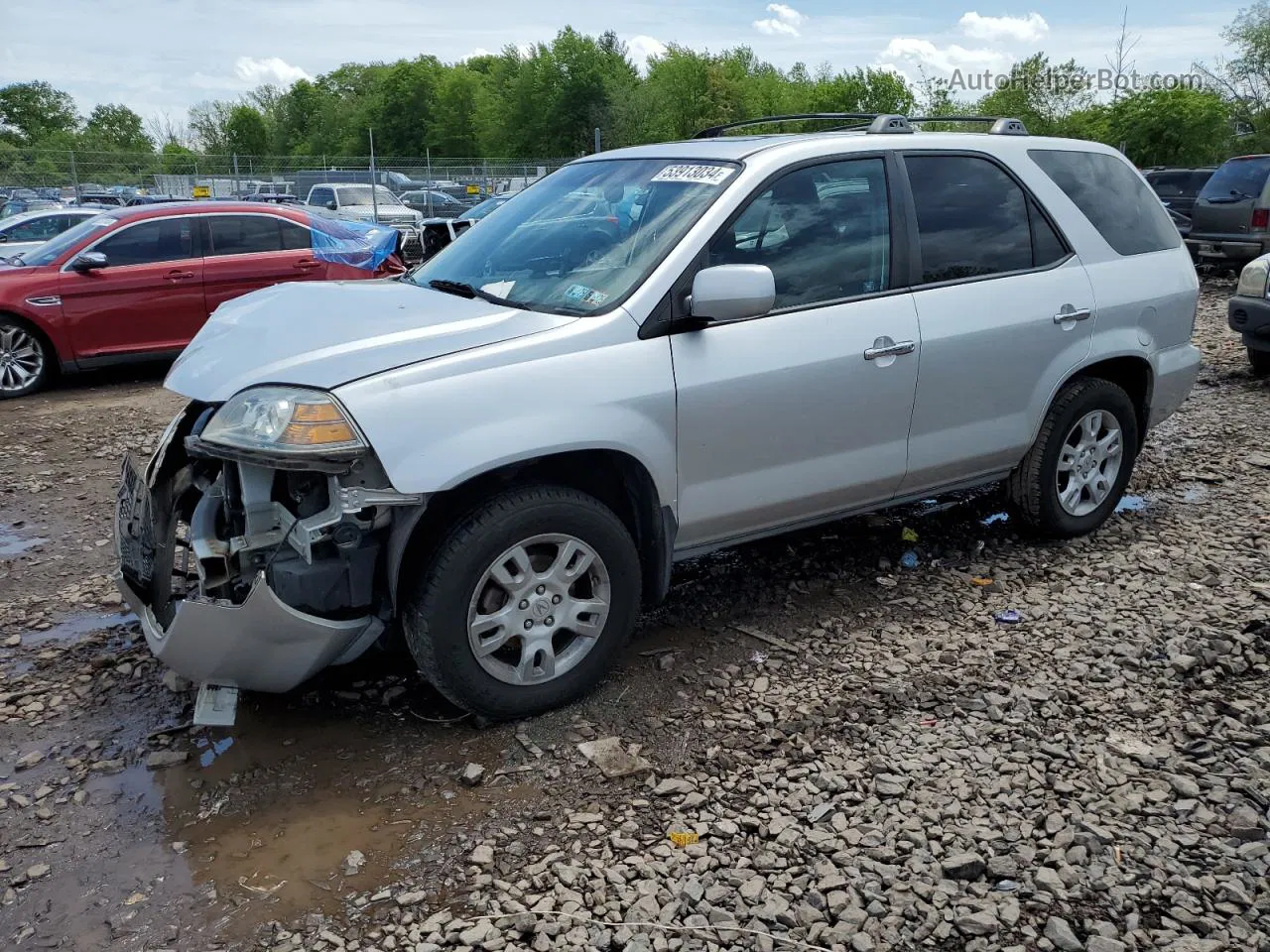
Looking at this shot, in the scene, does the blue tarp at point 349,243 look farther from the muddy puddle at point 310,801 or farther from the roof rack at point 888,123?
the muddy puddle at point 310,801

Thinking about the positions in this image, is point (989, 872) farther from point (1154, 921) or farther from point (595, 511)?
point (595, 511)

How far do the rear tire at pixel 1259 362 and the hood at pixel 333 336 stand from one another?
309 inches

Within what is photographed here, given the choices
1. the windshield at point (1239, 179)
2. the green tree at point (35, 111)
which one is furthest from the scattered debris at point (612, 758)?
the green tree at point (35, 111)

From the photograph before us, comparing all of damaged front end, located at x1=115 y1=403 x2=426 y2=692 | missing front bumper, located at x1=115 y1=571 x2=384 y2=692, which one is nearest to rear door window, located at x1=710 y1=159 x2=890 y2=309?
damaged front end, located at x1=115 y1=403 x2=426 y2=692

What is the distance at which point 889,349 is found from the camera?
13.6 ft

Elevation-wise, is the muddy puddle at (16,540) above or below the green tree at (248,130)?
below

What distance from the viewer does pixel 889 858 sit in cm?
296

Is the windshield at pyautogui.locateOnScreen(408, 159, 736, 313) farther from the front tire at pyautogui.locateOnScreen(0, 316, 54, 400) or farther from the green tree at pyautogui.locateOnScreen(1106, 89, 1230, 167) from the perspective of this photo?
the green tree at pyautogui.locateOnScreen(1106, 89, 1230, 167)

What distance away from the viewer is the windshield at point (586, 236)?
12.4 feet

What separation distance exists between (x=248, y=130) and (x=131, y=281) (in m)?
105

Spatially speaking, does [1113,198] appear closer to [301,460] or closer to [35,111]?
[301,460]

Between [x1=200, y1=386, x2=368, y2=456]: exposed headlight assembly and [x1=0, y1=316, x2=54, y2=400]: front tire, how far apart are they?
7.54 m

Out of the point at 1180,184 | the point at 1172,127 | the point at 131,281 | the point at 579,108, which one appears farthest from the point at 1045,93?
the point at 579,108

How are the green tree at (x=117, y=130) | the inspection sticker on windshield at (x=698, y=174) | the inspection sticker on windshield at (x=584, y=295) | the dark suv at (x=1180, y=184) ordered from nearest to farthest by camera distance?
the inspection sticker on windshield at (x=584, y=295) < the inspection sticker on windshield at (x=698, y=174) < the dark suv at (x=1180, y=184) < the green tree at (x=117, y=130)
